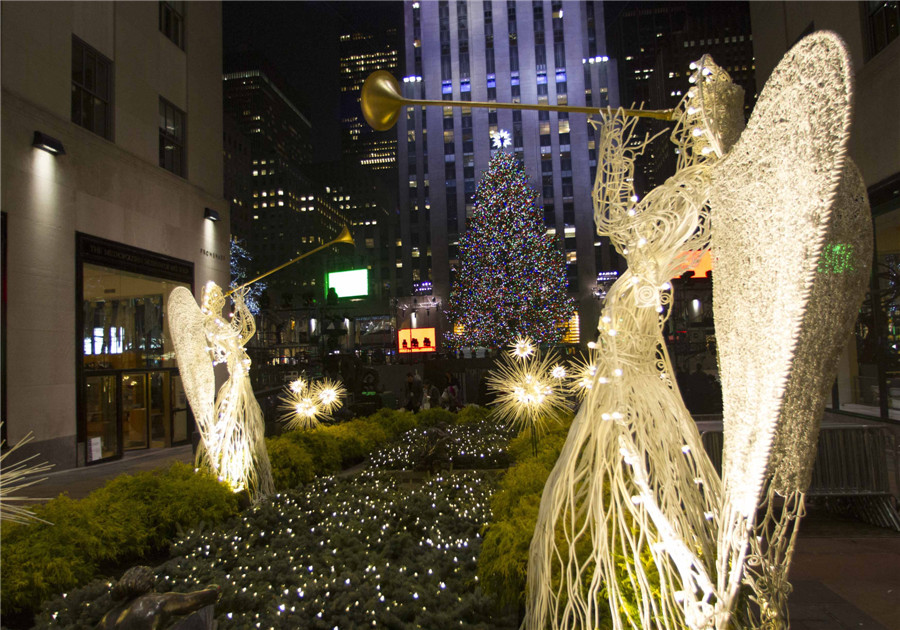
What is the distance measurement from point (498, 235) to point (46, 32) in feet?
59.7

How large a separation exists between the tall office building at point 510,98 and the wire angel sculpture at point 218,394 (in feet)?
106

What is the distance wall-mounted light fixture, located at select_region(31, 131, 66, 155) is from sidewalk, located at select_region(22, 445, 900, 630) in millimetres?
11062

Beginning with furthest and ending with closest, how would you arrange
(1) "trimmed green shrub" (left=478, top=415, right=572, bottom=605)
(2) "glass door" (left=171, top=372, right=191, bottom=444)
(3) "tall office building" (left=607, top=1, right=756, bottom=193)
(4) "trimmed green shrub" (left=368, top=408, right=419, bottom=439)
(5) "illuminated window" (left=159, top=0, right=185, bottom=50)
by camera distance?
(3) "tall office building" (left=607, top=1, right=756, bottom=193) → (5) "illuminated window" (left=159, top=0, right=185, bottom=50) → (2) "glass door" (left=171, top=372, right=191, bottom=444) → (4) "trimmed green shrub" (left=368, top=408, right=419, bottom=439) → (1) "trimmed green shrub" (left=478, top=415, right=572, bottom=605)

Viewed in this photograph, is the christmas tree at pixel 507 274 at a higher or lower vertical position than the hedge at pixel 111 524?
higher

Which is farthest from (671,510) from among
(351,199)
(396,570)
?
(351,199)

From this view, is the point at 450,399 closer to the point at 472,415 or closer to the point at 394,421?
the point at 472,415

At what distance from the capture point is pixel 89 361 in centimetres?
990

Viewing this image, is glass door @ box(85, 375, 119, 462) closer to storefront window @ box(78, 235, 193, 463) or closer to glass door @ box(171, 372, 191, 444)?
storefront window @ box(78, 235, 193, 463)

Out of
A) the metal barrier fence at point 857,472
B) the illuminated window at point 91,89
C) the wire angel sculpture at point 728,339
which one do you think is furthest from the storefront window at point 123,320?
the metal barrier fence at point 857,472

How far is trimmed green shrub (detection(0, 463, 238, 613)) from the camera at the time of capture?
361 cm

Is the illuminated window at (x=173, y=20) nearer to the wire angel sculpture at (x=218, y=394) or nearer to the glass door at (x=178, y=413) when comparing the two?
the glass door at (x=178, y=413)

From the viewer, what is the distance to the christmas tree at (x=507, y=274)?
24406 mm

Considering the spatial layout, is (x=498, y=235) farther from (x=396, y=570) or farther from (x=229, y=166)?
(x=229, y=166)

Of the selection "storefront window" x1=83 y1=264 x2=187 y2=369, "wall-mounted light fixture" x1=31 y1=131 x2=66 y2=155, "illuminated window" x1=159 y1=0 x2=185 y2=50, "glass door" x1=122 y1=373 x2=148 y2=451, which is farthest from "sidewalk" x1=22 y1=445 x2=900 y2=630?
"illuminated window" x1=159 y1=0 x2=185 y2=50
